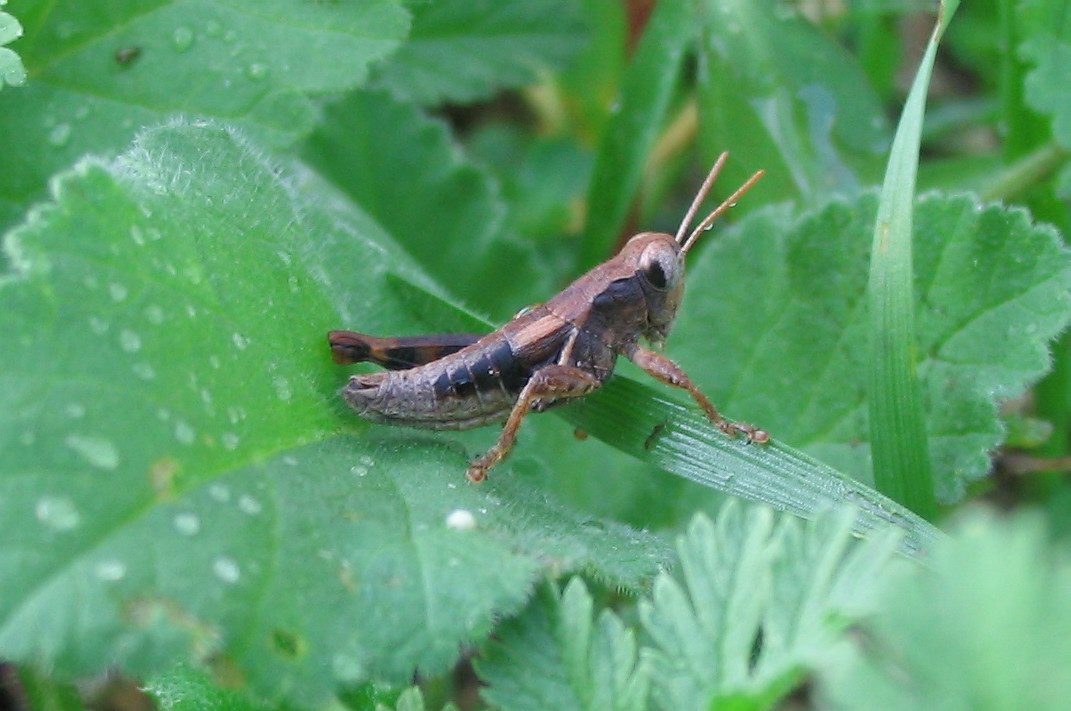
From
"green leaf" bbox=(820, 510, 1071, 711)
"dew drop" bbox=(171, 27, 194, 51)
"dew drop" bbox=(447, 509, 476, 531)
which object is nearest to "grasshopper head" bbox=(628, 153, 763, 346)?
"dew drop" bbox=(447, 509, 476, 531)

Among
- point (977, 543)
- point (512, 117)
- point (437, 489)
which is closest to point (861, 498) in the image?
point (437, 489)

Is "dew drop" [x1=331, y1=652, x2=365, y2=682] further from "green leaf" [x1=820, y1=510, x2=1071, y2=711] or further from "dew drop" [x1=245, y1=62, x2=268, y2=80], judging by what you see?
"dew drop" [x1=245, y1=62, x2=268, y2=80]

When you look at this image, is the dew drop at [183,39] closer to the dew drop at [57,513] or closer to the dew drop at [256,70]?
the dew drop at [256,70]

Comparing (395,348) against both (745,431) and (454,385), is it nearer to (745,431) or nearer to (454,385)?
(454,385)

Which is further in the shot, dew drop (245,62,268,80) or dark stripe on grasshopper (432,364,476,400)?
dew drop (245,62,268,80)

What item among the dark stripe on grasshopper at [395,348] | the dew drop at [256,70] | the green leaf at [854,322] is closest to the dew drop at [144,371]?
the dark stripe on grasshopper at [395,348]

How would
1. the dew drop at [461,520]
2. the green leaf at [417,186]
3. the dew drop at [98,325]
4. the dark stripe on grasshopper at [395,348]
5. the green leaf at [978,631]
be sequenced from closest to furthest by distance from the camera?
the green leaf at [978,631]
the dew drop at [98,325]
the dew drop at [461,520]
the dark stripe on grasshopper at [395,348]
the green leaf at [417,186]
